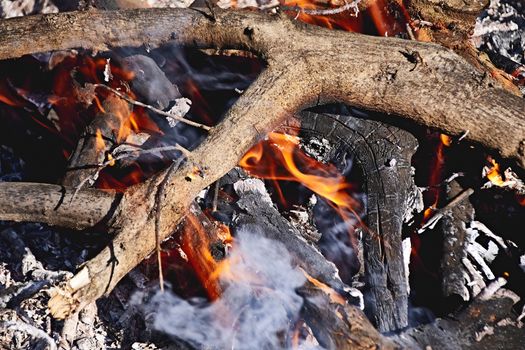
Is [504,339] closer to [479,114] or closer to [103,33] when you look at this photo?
[479,114]

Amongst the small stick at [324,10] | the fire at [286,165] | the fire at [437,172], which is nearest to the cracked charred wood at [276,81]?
the small stick at [324,10]

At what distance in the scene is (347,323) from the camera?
2.61 m

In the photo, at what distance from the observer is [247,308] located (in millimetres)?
3057

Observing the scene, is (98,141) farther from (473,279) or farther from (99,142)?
(473,279)

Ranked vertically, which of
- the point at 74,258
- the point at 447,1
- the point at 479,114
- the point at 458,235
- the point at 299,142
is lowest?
the point at 74,258

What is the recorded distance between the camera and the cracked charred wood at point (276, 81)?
275 cm

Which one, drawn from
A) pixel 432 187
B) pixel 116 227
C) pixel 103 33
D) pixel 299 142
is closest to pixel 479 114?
pixel 432 187

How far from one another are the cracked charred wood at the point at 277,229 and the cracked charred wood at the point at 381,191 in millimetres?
154

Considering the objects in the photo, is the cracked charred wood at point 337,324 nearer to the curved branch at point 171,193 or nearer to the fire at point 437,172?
the curved branch at point 171,193

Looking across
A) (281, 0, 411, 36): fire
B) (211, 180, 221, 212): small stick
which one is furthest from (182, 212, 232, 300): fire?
(281, 0, 411, 36): fire

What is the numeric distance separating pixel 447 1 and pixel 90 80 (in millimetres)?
2506

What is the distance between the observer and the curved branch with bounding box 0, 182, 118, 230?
283 centimetres

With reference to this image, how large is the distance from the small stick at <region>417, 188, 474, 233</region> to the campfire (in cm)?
1

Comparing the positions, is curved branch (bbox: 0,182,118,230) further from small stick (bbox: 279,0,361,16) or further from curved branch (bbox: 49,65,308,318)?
small stick (bbox: 279,0,361,16)
